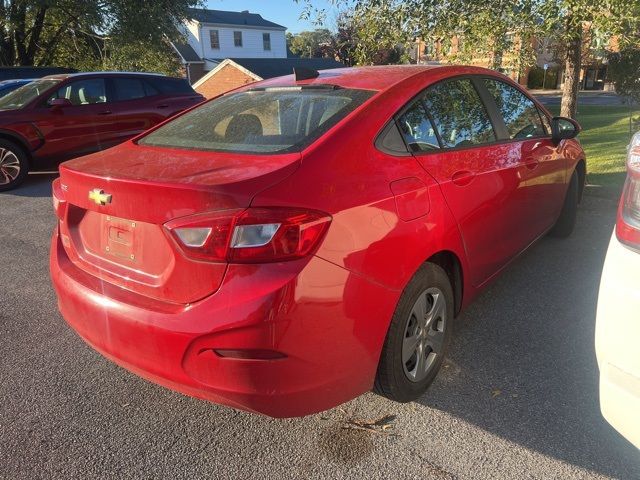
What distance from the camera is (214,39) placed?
48406 mm

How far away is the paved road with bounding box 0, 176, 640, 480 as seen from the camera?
2.25 meters

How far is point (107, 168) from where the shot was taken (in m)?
2.33

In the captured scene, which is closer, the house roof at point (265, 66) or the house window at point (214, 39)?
the house roof at point (265, 66)

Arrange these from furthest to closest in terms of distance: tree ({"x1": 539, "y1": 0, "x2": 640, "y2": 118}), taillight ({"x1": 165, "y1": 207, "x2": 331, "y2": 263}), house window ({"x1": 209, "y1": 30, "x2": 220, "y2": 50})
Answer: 1. house window ({"x1": 209, "y1": 30, "x2": 220, "y2": 50})
2. tree ({"x1": 539, "y1": 0, "x2": 640, "y2": 118})
3. taillight ({"x1": 165, "y1": 207, "x2": 331, "y2": 263})

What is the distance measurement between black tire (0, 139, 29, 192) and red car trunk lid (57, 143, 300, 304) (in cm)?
620

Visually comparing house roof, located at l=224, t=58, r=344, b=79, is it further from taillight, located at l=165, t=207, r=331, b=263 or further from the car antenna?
taillight, located at l=165, t=207, r=331, b=263

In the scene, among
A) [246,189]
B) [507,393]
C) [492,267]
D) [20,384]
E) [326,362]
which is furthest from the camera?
[492,267]

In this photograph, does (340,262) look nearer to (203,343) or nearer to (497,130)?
(203,343)

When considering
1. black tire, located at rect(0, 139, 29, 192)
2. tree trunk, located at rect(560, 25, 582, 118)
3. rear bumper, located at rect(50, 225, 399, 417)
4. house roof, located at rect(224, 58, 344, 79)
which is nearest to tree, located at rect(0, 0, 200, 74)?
black tire, located at rect(0, 139, 29, 192)

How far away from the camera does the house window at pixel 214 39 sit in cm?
4803

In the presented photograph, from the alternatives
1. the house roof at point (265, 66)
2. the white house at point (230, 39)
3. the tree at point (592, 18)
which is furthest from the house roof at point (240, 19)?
the tree at point (592, 18)

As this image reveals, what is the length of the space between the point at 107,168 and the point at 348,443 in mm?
1637

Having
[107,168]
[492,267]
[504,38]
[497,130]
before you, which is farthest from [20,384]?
[504,38]

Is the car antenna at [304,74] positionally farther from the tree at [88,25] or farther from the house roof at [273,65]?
the house roof at [273,65]
